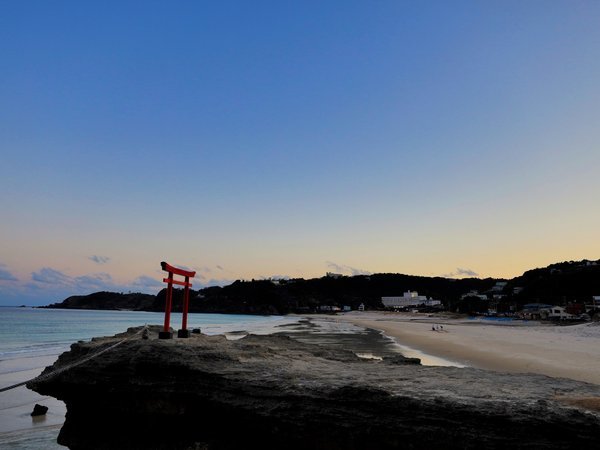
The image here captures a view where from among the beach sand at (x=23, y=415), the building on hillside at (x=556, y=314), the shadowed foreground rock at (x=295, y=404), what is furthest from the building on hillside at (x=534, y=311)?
the shadowed foreground rock at (x=295, y=404)

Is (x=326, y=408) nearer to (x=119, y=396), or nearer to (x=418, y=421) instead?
(x=418, y=421)

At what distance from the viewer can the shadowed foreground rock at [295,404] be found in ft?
15.4

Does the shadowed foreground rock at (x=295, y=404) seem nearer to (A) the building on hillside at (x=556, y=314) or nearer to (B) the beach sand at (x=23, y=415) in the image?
(B) the beach sand at (x=23, y=415)

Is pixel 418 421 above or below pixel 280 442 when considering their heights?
above

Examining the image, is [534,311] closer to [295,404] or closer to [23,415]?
[23,415]

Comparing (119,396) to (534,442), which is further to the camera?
(119,396)

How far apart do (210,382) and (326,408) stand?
2.11m

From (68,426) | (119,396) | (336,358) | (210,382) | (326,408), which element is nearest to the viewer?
(326,408)

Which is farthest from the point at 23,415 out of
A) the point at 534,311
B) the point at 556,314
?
the point at 534,311

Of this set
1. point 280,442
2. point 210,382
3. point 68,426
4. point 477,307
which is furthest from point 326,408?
point 477,307

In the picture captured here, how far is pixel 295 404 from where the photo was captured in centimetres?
578

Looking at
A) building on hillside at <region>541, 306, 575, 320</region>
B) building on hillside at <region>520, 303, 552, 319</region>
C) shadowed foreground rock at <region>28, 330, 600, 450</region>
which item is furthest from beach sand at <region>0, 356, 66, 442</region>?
building on hillside at <region>520, 303, 552, 319</region>

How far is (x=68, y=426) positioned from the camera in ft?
27.1

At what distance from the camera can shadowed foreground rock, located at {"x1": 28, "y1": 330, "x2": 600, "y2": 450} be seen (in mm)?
4691
